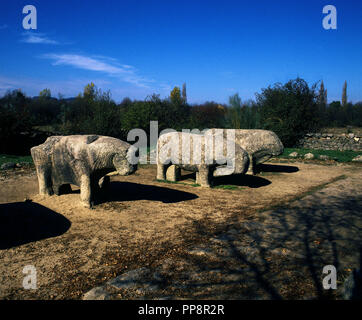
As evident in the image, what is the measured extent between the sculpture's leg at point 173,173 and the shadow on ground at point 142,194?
111 centimetres

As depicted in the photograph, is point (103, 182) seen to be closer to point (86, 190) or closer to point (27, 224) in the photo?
point (86, 190)

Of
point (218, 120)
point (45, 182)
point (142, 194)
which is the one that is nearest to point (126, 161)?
point (142, 194)

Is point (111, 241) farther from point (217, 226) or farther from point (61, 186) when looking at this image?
point (61, 186)

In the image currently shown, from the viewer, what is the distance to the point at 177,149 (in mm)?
10711

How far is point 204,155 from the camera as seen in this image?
10.3 metres

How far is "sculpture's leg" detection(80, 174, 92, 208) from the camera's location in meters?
7.81

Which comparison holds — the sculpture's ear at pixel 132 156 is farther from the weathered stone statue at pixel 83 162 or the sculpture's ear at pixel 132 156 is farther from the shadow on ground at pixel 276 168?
the shadow on ground at pixel 276 168

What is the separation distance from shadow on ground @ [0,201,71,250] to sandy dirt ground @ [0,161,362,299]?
0.08 ft

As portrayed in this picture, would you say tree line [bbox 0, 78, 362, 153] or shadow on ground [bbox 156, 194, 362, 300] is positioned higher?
tree line [bbox 0, 78, 362, 153]

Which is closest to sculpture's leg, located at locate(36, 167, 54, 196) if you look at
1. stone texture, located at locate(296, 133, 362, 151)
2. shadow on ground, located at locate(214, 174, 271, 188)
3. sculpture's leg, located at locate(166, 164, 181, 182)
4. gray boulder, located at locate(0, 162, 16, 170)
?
sculpture's leg, located at locate(166, 164, 181, 182)

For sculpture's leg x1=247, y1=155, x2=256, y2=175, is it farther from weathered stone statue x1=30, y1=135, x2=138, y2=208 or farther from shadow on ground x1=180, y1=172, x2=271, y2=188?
weathered stone statue x1=30, y1=135, x2=138, y2=208

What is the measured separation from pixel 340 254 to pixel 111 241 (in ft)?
14.8

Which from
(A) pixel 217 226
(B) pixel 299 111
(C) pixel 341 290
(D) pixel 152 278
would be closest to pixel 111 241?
(D) pixel 152 278

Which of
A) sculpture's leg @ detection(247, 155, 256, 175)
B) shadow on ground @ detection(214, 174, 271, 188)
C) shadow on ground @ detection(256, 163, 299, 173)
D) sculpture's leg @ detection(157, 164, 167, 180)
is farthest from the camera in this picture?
shadow on ground @ detection(256, 163, 299, 173)
